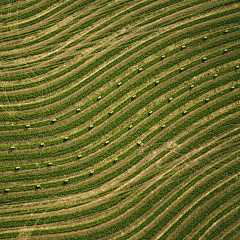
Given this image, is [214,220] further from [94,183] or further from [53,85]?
[53,85]

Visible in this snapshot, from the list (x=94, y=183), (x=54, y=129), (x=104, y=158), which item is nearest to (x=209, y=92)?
(x=104, y=158)

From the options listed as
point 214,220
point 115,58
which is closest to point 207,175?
point 214,220

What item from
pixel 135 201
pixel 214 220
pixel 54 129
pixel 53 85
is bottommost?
pixel 214 220

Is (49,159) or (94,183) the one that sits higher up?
(49,159)

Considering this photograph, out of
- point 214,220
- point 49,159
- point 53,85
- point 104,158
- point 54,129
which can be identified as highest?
point 53,85

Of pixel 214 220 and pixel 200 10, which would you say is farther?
pixel 200 10

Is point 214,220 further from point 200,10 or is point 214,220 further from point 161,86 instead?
point 200,10
